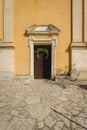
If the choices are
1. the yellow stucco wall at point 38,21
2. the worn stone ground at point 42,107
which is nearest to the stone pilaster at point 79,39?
the yellow stucco wall at point 38,21

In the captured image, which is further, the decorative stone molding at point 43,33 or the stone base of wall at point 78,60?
the decorative stone molding at point 43,33

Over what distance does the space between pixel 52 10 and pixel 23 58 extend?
3.31 metres

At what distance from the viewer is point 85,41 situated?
14953 millimetres

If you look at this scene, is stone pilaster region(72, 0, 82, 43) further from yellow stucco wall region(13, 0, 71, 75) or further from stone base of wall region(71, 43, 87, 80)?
stone base of wall region(71, 43, 87, 80)

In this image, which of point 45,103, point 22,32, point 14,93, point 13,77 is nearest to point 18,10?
point 22,32

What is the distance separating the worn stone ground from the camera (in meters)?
9.34

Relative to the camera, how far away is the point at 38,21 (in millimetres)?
15383

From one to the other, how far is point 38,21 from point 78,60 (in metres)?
3.29

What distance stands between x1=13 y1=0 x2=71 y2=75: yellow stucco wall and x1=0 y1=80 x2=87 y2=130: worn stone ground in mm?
2387

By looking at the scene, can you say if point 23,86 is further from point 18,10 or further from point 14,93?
point 18,10

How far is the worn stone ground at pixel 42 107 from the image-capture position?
30.7 feet

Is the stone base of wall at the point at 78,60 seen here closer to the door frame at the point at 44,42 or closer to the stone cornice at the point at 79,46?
the stone cornice at the point at 79,46

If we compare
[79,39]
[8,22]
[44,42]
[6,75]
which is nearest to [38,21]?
[44,42]

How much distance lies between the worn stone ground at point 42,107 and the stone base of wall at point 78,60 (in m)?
1.79
